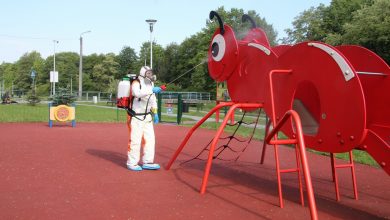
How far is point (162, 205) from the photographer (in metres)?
5.43

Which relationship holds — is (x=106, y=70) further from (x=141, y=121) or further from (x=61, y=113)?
(x=141, y=121)

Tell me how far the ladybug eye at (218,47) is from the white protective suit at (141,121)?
4.59ft

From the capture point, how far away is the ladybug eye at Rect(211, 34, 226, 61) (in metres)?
6.93

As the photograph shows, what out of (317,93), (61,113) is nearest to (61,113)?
(61,113)

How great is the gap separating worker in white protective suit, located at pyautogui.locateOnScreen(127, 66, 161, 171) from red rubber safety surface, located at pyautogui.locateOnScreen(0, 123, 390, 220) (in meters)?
→ 0.34

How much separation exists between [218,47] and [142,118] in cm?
196

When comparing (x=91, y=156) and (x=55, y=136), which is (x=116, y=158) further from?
(x=55, y=136)

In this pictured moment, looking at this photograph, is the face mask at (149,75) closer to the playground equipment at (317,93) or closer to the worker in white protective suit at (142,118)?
the worker in white protective suit at (142,118)

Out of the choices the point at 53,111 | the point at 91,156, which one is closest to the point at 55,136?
the point at 53,111

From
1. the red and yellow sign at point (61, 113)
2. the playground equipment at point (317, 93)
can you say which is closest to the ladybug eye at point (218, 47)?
the playground equipment at point (317, 93)

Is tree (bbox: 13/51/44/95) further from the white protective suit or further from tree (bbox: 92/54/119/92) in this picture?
the white protective suit

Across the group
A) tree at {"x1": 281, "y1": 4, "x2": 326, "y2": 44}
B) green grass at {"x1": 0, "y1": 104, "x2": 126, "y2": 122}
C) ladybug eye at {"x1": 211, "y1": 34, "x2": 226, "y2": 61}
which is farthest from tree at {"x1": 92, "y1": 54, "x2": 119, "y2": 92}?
ladybug eye at {"x1": 211, "y1": 34, "x2": 226, "y2": 61}

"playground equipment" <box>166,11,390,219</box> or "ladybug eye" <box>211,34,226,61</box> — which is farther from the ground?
"ladybug eye" <box>211,34,226,61</box>

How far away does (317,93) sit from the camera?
211 inches
